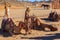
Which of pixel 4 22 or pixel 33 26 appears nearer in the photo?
pixel 4 22

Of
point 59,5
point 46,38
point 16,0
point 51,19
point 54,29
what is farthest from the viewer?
point 16,0

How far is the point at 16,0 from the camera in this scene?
45.4 m

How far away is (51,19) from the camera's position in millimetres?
13680

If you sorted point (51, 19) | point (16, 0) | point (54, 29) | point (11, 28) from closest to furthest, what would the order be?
point (11, 28) → point (54, 29) → point (51, 19) → point (16, 0)

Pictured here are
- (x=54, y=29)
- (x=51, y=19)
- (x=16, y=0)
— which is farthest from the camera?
(x=16, y=0)

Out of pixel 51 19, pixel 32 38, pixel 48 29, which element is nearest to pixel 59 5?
pixel 51 19

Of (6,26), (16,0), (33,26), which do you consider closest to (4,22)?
(6,26)

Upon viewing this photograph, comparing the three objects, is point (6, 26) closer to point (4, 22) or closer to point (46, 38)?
point (4, 22)

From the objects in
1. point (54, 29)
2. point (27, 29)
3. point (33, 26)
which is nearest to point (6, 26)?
point (27, 29)

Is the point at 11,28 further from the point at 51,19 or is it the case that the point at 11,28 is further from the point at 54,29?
the point at 51,19

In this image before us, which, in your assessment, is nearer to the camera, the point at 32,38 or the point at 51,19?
the point at 32,38

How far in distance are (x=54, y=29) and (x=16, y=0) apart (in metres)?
36.0

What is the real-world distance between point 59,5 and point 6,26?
20.7 metres

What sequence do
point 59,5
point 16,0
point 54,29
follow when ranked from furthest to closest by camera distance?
1. point 16,0
2. point 59,5
3. point 54,29
